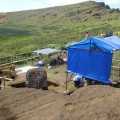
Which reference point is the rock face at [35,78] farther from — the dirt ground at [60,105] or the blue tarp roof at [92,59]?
the dirt ground at [60,105]

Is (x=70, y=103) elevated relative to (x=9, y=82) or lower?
elevated

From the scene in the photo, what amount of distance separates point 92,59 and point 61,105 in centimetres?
673

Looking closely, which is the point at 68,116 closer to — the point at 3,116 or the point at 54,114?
the point at 54,114

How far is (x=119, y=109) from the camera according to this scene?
274 inches

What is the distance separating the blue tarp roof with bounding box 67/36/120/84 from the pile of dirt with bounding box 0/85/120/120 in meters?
4.88

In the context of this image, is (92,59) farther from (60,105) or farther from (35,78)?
(60,105)

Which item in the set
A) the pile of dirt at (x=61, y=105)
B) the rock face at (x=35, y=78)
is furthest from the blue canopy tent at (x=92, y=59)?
the pile of dirt at (x=61, y=105)

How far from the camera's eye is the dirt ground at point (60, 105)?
6.89 meters

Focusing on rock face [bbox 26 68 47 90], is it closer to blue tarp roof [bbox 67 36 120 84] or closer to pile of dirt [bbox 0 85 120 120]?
blue tarp roof [bbox 67 36 120 84]

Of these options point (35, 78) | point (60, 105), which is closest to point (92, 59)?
point (35, 78)

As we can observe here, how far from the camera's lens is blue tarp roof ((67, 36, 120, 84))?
1352 cm

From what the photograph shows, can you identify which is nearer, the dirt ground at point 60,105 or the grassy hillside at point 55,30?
the dirt ground at point 60,105

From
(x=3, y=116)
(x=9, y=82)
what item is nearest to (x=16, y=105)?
(x=3, y=116)

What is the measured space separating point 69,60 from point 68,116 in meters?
8.58
